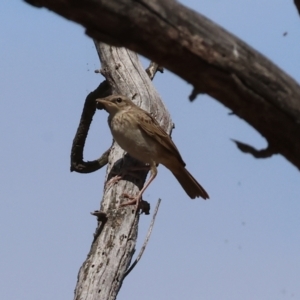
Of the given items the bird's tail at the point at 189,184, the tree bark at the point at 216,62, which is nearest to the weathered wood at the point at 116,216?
the bird's tail at the point at 189,184

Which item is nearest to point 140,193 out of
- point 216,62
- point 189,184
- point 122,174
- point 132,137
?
point 122,174

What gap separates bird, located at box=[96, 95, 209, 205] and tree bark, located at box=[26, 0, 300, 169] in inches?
171

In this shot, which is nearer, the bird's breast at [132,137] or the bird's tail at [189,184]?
the bird's breast at [132,137]

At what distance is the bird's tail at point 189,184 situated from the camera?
7.49 m

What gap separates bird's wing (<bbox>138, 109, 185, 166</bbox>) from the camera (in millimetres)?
6863

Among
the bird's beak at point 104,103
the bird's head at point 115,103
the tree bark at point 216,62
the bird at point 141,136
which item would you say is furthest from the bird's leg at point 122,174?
the tree bark at point 216,62

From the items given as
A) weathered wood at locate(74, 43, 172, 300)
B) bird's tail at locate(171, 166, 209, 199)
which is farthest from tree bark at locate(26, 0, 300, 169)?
bird's tail at locate(171, 166, 209, 199)

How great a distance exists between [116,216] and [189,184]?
2050 millimetres

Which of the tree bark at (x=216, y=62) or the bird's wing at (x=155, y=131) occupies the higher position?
the bird's wing at (x=155, y=131)

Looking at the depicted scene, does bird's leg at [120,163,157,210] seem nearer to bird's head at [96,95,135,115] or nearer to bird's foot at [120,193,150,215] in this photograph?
bird's foot at [120,193,150,215]

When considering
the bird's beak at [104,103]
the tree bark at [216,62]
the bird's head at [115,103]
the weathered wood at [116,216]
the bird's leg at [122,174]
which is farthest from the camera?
the bird's beak at [104,103]

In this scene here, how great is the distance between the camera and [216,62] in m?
2.24

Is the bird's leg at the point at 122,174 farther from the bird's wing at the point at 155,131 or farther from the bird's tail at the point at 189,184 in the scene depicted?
the bird's tail at the point at 189,184

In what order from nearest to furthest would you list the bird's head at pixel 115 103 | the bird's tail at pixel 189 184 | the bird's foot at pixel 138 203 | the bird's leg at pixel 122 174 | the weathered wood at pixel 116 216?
the weathered wood at pixel 116 216, the bird's foot at pixel 138 203, the bird's leg at pixel 122 174, the bird's head at pixel 115 103, the bird's tail at pixel 189 184
